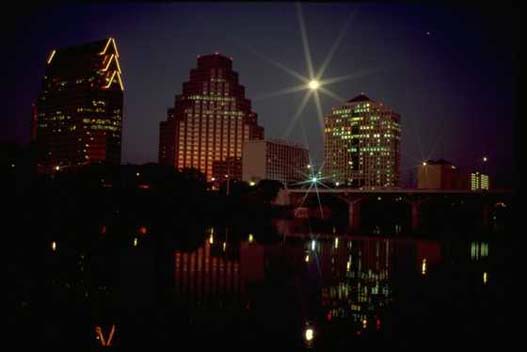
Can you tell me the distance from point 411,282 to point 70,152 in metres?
130

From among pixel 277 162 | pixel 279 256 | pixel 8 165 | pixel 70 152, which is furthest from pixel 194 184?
pixel 70 152

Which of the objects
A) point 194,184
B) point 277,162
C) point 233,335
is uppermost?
point 277,162

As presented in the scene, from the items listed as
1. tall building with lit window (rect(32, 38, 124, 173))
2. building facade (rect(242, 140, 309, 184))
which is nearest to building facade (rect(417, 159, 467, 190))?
building facade (rect(242, 140, 309, 184))

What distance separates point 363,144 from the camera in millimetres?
148375

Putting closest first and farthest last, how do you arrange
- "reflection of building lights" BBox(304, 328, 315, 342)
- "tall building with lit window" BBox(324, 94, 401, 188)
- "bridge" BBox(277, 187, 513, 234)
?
"reflection of building lights" BBox(304, 328, 315, 342), "bridge" BBox(277, 187, 513, 234), "tall building with lit window" BBox(324, 94, 401, 188)

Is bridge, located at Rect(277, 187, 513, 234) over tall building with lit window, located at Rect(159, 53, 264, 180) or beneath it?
beneath

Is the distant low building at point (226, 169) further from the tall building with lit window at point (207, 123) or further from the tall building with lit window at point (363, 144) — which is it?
the tall building with lit window at point (363, 144)

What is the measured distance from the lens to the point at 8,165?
3675 cm

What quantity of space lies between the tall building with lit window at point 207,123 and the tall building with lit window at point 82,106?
14765 mm

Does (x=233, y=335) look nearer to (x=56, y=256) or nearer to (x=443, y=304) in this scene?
(x=443, y=304)

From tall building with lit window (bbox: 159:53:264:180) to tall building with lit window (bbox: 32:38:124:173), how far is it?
1477cm

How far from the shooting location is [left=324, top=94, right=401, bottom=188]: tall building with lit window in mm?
145250

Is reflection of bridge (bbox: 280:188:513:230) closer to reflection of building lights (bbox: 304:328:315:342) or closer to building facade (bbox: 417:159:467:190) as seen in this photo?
building facade (bbox: 417:159:467:190)

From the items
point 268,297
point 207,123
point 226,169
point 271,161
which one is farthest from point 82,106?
point 268,297
